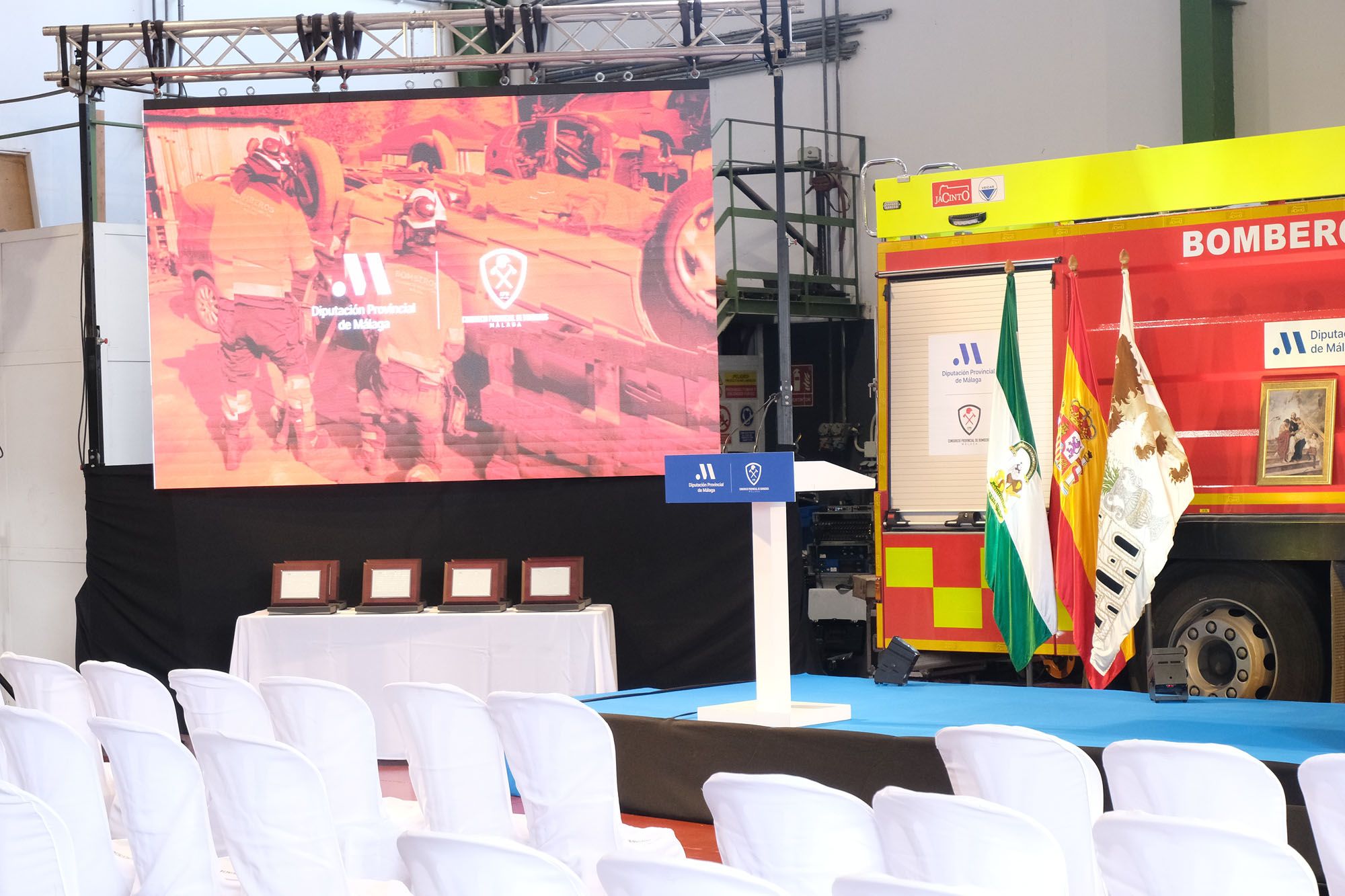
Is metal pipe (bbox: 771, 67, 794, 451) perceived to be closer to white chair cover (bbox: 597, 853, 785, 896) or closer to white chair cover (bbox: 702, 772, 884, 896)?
white chair cover (bbox: 702, 772, 884, 896)

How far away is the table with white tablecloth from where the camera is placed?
23.7 feet

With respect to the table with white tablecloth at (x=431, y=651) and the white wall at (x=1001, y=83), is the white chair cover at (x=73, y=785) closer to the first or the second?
the table with white tablecloth at (x=431, y=651)

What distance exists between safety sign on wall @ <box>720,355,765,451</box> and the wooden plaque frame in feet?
19.0

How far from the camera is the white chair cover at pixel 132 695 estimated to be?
430cm

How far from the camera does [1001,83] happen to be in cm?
1187

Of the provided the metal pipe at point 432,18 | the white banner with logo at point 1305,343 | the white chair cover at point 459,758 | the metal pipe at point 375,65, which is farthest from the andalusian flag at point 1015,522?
the white chair cover at point 459,758

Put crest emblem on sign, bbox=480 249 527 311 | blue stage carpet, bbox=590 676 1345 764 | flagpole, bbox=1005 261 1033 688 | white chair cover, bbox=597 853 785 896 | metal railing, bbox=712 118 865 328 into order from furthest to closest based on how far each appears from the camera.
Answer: metal railing, bbox=712 118 865 328 → crest emblem on sign, bbox=480 249 527 311 → flagpole, bbox=1005 261 1033 688 → blue stage carpet, bbox=590 676 1345 764 → white chair cover, bbox=597 853 785 896

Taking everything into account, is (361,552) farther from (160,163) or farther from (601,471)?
(160,163)

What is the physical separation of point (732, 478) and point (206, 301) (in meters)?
4.04

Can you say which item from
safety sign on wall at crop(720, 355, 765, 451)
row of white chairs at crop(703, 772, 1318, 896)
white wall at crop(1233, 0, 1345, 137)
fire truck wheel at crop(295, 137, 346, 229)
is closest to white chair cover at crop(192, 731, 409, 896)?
row of white chairs at crop(703, 772, 1318, 896)

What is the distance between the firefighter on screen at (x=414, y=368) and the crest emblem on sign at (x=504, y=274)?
7.2 inches

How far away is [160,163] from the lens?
7.96 meters

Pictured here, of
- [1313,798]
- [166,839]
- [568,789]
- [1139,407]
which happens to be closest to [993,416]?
[1139,407]

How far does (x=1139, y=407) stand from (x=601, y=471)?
2897 mm
